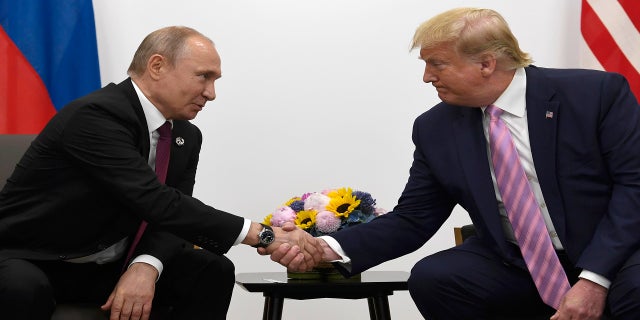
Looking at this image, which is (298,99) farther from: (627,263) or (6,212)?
(627,263)

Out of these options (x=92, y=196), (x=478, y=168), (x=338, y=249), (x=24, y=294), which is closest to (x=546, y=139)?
(x=478, y=168)

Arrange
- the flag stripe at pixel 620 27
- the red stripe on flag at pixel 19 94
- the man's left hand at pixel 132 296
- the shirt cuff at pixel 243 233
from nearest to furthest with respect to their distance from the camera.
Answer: the man's left hand at pixel 132 296
the shirt cuff at pixel 243 233
the red stripe on flag at pixel 19 94
the flag stripe at pixel 620 27

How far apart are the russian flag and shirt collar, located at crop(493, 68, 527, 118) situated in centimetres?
200

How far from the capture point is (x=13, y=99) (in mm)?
3742

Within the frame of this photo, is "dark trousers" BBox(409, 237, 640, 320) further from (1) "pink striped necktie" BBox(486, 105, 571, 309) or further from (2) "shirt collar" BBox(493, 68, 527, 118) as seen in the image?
(2) "shirt collar" BBox(493, 68, 527, 118)

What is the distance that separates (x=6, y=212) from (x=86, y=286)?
12.7 inches

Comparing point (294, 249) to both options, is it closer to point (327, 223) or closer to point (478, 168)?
point (327, 223)

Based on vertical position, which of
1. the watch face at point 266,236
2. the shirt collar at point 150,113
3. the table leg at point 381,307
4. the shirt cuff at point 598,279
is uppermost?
the shirt collar at point 150,113

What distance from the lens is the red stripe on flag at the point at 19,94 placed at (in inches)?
146

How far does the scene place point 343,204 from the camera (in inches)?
121

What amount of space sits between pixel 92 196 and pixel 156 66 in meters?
0.49

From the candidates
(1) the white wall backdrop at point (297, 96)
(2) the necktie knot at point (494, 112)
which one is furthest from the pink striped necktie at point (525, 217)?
(1) the white wall backdrop at point (297, 96)

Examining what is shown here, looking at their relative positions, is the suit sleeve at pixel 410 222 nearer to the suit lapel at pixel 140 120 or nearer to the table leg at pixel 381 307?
the table leg at pixel 381 307

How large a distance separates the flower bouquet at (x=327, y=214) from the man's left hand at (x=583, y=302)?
0.94 meters
